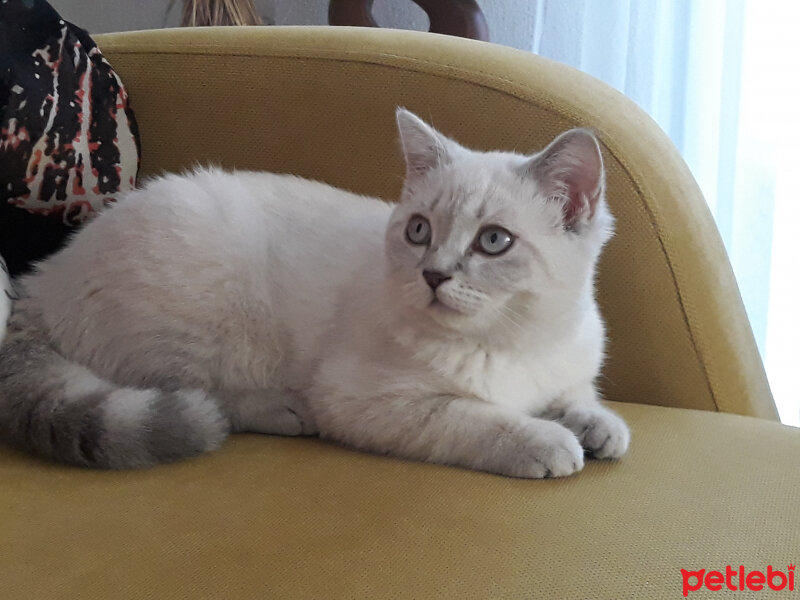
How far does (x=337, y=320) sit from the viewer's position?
4.82 feet

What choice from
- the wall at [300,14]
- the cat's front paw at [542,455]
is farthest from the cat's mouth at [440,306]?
the wall at [300,14]

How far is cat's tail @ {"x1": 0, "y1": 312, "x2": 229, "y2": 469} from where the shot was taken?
1.19m

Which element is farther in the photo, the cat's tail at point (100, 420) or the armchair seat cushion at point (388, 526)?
the cat's tail at point (100, 420)

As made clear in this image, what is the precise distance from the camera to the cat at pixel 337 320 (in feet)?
3.92

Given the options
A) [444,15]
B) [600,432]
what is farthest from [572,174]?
[444,15]

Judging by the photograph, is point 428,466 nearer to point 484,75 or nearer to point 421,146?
point 421,146

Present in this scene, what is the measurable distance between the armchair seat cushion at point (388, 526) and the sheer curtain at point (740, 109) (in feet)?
3.59

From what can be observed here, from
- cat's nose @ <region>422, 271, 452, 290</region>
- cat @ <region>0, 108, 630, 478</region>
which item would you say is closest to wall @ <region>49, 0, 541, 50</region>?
cat @ <region>0, 108, 630, 478</region>

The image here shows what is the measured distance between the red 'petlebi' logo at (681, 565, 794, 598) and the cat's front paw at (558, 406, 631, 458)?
34 cm

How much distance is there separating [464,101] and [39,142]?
911 millimetres

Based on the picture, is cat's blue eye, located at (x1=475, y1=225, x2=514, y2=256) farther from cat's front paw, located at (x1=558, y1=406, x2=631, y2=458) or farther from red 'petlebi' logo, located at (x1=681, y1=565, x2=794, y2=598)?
red 'petlebi' logo, located at (x1=681, y1=565, x2=794, y2=598)

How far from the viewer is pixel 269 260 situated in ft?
5.08

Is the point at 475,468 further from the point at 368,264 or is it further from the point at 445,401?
the point at 368,264

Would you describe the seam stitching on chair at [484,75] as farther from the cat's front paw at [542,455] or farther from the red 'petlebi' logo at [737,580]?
the red 'petlebi' logo at [737,580]
